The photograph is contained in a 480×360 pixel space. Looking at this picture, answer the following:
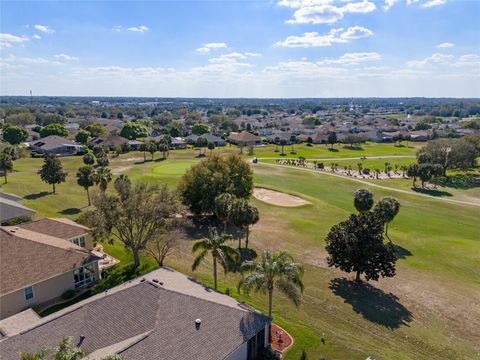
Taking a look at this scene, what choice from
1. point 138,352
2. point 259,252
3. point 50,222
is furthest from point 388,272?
point 50,222

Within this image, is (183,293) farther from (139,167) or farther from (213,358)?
(139,167)

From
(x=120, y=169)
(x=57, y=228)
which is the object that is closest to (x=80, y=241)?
(x=57, y=228)

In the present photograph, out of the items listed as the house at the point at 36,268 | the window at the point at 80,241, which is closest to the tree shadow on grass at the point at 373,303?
the house at the point at 36,268

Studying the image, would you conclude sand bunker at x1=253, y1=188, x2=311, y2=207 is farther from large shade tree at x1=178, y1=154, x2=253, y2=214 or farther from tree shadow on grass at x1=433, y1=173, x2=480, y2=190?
tree shadow on grass at x1=433, y1=173, x2=480, y2=190

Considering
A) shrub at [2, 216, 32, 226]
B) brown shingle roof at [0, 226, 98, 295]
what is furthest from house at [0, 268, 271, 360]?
shrub at [2, 216, 32, 226]

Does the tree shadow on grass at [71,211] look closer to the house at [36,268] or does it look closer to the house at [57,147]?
the house at [36,268]

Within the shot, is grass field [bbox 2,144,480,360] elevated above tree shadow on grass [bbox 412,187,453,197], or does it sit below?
above

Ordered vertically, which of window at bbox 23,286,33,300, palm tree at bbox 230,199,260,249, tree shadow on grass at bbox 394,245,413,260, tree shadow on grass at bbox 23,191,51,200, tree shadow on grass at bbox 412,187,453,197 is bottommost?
tree shadow on grass at bbox 412,187,453,197
